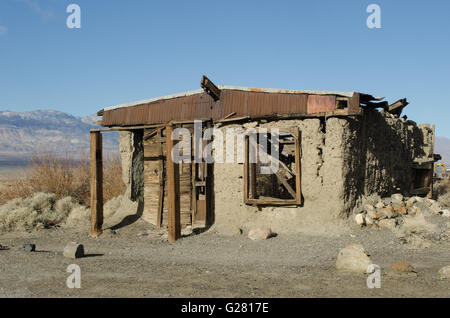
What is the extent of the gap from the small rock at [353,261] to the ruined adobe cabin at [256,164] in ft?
8.20

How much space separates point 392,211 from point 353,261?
3.94 metres

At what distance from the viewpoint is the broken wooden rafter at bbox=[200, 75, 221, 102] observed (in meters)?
10.1

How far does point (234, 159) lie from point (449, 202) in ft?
25.3

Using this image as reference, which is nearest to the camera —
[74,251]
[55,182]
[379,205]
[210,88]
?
[74,251]

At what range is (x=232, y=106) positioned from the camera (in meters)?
10.5

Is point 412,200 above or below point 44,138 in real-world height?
below

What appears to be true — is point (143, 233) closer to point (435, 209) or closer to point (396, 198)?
point (396, 198)

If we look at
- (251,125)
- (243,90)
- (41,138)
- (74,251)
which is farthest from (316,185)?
(41,138)

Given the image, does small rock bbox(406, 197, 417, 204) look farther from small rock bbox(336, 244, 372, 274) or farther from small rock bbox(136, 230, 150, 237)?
small rock bbox(136, 230, 150, 237)

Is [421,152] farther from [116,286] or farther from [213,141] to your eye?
[116,286]

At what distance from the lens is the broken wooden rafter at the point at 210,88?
398 inches

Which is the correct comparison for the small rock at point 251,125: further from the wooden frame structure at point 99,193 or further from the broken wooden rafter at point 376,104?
the broken wooden rafter at point 376,104

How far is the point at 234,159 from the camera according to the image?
1034 cm

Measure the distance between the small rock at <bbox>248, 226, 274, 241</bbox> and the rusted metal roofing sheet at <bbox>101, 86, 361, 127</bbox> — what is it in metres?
2.60
